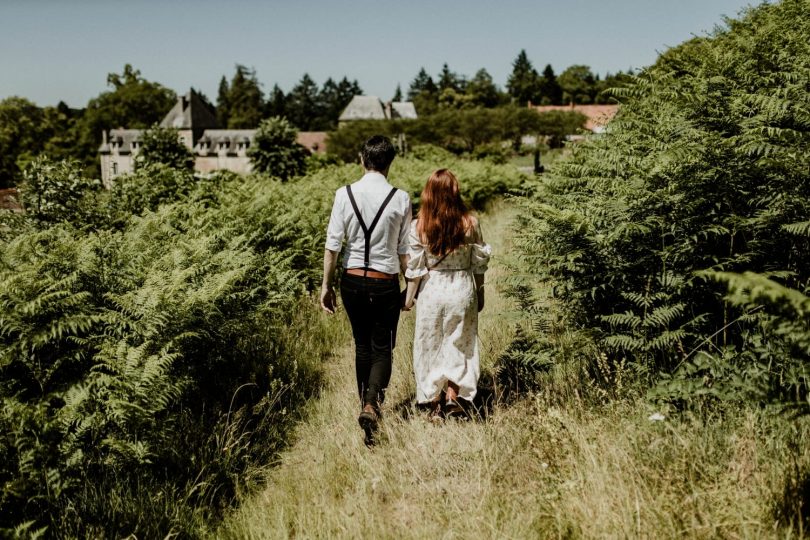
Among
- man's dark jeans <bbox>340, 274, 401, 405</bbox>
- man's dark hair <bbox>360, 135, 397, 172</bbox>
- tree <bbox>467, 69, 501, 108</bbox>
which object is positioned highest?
tree <bbox>467, 69, 501, 108</bbox>

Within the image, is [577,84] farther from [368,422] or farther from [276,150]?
[368,422]

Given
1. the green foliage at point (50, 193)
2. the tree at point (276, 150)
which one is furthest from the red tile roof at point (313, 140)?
the green foliage at point (50, 193)

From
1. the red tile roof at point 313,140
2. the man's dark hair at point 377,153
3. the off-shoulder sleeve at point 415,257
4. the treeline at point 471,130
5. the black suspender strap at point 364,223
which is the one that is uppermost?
the red tile roof at point 313,140

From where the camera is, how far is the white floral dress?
178 inches

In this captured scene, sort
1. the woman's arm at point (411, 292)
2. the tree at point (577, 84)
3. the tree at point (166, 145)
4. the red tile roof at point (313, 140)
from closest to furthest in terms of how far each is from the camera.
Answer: the woman's arm at point (411, 292), the tree at point (166, 145), the red tile roof at point (313, 140), the tree at point (577, 84)

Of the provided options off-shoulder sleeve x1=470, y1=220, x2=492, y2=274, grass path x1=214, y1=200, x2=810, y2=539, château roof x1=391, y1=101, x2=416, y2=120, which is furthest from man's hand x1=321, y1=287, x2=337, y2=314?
château roof x1=391, y1=101, x2=416, y2=120

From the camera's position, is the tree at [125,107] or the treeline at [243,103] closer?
the treeline at [243,103]

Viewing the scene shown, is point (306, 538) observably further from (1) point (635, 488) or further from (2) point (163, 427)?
(1) point (635, 488)

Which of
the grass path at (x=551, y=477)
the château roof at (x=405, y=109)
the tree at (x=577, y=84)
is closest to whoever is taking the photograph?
the grass path at (x=551, y=477)

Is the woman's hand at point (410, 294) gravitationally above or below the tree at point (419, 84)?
below

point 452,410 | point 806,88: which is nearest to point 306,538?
point 452,410

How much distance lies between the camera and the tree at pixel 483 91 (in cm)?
12006

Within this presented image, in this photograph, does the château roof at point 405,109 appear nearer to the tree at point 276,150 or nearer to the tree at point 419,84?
the tree at point 419,84

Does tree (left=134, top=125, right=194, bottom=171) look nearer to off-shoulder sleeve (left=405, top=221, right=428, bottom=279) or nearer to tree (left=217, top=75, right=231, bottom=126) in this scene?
off-shoulder sleeve (left=405, top=221, right=428, bottom=279)
